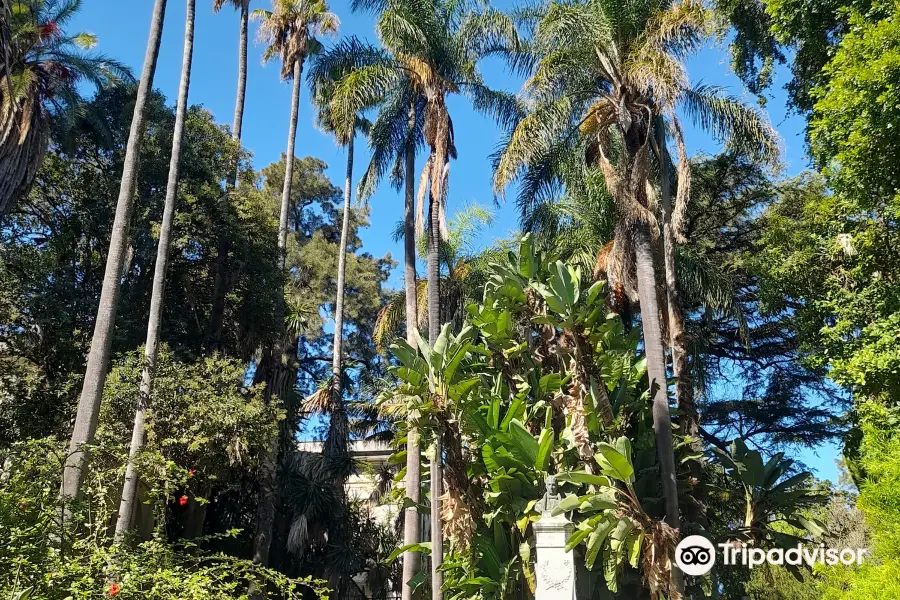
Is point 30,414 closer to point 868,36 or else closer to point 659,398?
point 659,398

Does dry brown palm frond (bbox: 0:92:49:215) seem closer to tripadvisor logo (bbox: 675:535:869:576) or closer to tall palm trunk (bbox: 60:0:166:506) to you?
tall palm trunk (bbox: 60:0:166:506)

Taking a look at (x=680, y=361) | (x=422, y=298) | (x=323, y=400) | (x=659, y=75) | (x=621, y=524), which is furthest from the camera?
(x=323, y=400)

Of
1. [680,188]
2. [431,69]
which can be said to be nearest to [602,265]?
[680,188]

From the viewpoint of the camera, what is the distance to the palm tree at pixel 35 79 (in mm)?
14352

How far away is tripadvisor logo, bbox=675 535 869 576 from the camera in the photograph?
1005 cm

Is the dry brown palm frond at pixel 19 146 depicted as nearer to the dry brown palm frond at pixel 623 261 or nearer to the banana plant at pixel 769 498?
the dry brown palm frond at pixel 623 261

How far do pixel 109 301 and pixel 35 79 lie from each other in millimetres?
7878

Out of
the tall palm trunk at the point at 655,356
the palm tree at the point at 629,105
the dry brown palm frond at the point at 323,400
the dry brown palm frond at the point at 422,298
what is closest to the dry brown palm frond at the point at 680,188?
the palm tree at the point at 629,105

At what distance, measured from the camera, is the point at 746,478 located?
11.3 m

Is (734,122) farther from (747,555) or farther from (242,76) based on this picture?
(242,76)

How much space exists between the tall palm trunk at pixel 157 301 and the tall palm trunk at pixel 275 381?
12.3 feet

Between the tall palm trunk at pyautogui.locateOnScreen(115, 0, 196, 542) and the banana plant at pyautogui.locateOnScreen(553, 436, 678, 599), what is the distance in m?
6.32

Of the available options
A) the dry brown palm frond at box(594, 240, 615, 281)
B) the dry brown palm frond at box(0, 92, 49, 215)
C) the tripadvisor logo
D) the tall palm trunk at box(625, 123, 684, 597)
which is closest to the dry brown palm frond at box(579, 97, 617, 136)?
the tall palm trunk at box(625, 123, 684, 597)

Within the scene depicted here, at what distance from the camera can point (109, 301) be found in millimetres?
11164
